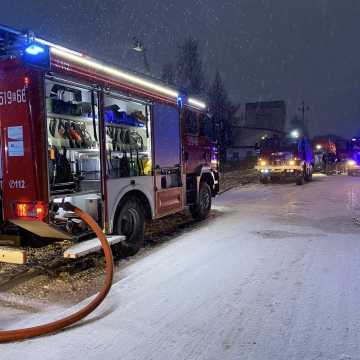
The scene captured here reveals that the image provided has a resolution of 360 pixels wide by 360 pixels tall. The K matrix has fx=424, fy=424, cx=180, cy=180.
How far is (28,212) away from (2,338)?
1755mm

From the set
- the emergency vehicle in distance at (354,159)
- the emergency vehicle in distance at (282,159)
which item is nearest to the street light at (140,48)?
the emergency vehicle in distance at (282,159)

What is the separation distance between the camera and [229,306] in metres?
4.43

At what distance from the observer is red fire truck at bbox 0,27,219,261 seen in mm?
5043

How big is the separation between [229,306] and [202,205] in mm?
5821

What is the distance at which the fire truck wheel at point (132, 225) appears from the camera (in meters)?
6.74

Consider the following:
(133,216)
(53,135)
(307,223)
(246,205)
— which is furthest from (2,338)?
(246,205)

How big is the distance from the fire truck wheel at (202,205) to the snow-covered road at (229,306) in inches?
81.0

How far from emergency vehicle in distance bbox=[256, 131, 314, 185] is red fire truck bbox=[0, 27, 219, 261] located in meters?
14.2

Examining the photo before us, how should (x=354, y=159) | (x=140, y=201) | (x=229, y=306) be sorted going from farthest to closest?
(x=354, y=159) < (x=140, y=201) < (x=229, y=306)

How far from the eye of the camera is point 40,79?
501cm

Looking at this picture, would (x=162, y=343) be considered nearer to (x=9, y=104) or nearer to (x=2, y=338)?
(x=2, y=338)

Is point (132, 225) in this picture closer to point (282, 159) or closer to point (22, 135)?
point (22, 135)

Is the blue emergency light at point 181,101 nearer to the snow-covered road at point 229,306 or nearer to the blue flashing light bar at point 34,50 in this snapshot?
the snow-covered road at point 229,306

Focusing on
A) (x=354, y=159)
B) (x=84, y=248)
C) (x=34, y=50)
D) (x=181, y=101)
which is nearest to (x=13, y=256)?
(x=84, y=248)
